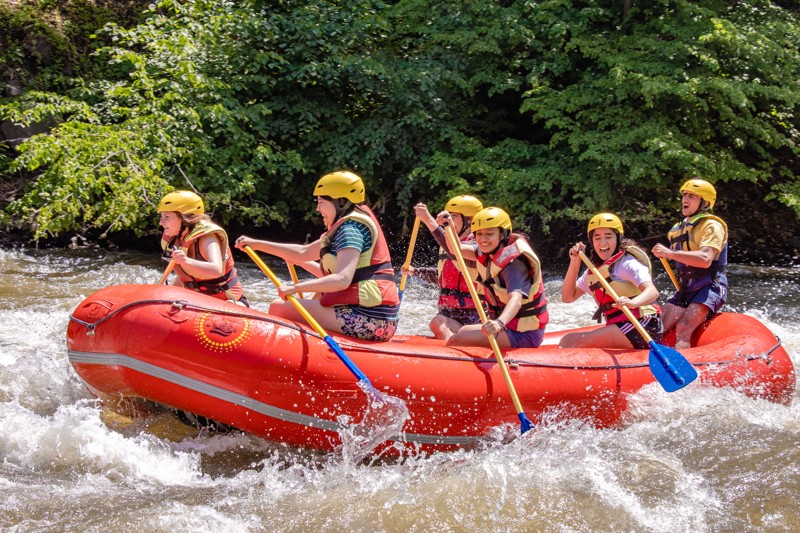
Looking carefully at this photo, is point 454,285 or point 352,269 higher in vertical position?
point 352,269

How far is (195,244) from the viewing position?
5.39 metres

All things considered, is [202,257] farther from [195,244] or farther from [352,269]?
[352,269]

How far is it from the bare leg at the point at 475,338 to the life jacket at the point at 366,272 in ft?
2.34

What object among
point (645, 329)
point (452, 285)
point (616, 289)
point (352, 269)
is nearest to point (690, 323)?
point (645, 329)

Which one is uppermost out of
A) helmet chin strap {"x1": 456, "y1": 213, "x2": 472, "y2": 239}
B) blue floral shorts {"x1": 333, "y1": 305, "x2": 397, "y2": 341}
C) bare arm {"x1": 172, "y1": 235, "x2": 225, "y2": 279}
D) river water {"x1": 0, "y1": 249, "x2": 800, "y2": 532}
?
bare arm {"x1": 172, "y1": 235, "x2": 225, "y2": 279}

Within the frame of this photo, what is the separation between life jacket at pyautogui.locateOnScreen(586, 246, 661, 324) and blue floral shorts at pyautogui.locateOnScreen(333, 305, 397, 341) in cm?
173

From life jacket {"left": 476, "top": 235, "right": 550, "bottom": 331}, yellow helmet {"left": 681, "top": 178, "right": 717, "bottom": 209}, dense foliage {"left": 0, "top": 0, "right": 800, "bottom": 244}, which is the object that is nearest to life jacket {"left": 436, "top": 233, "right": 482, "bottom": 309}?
life jacket {"left": 476, "top": 235, "right": 550, "bottom": 331}

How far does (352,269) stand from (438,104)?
7.09 meters

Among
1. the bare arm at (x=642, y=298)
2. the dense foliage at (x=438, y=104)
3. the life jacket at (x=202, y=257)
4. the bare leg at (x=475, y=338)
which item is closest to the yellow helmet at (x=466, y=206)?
the bare leg at (x=475, y=338)

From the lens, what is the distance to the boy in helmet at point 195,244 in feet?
17.1

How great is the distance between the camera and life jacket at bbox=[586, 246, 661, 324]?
5566 millimetres

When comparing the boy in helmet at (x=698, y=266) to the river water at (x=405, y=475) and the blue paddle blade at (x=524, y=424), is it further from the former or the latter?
the blue paddle blade at (x=524, y=424)

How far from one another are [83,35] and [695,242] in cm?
941

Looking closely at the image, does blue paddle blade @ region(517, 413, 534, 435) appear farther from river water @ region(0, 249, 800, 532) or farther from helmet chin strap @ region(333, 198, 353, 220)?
helmet chin strap @ region(333, 198, 353, 220)
